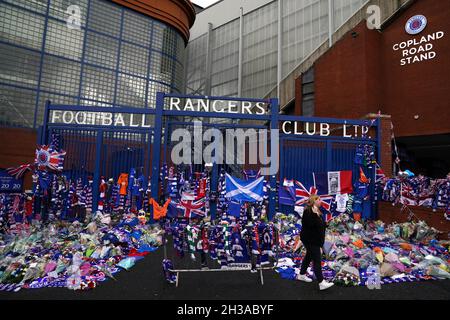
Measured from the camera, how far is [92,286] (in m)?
4.96

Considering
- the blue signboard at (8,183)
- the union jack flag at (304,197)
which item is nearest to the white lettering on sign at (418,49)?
the union jack flag at (304,197)

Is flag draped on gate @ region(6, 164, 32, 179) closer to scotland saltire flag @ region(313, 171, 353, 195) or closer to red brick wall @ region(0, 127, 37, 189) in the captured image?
red brick wall @ region(0, 127, 37, 189)

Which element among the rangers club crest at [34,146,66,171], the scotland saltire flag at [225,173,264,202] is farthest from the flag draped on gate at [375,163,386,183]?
the rangers club crest at [34,146,66,171]

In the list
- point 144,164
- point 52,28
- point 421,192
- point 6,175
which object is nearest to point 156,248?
point 144,164

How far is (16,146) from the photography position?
13.3 meters

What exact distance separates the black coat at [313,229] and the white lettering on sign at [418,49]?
14.1 meters

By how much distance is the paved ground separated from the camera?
4.70m

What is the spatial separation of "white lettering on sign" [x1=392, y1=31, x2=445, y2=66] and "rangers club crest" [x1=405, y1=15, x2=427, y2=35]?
451mm

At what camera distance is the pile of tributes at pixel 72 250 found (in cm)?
524

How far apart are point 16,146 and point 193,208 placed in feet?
36.9

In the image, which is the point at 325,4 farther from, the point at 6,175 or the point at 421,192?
the point at 6,175

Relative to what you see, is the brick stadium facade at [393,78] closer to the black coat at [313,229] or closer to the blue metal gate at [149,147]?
the blue metal gate at [149,147]

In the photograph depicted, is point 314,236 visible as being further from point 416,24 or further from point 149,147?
point 416,24

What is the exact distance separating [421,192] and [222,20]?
27566mm
